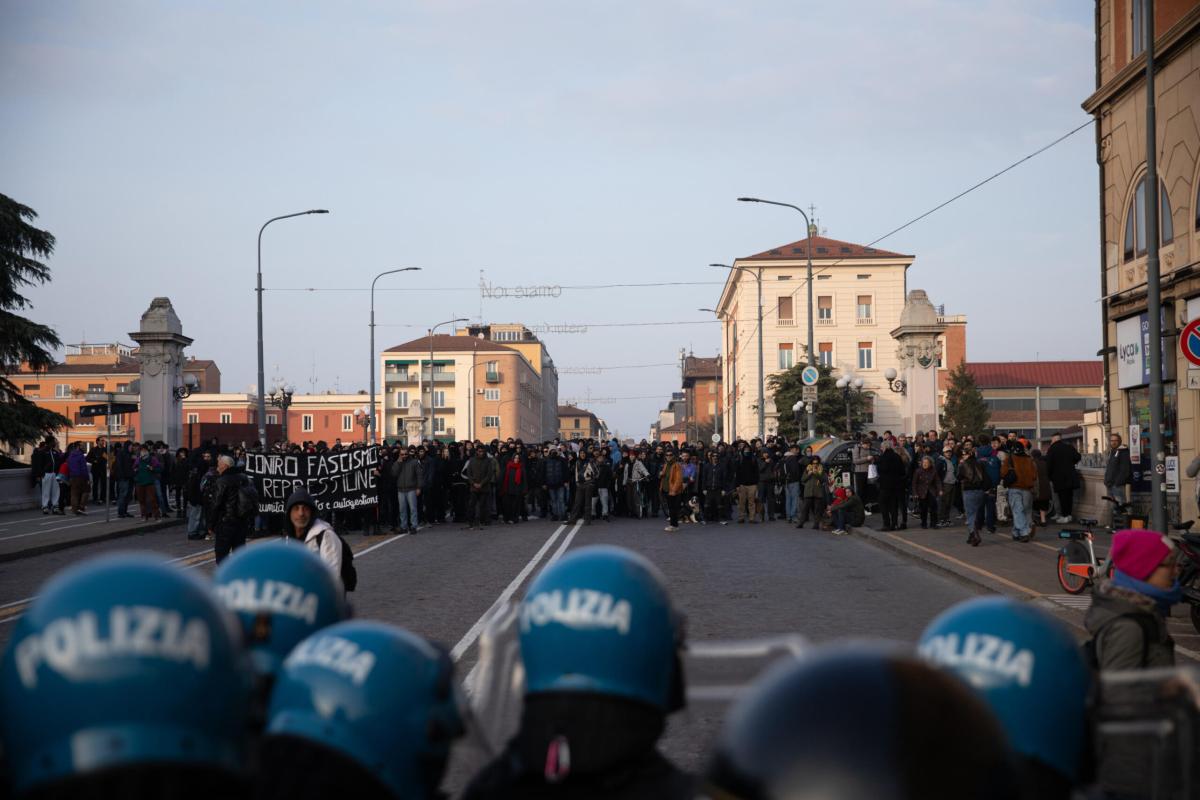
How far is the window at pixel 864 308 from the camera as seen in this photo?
285ft

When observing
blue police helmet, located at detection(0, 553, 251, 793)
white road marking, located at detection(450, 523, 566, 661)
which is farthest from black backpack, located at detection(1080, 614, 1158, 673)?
white road marking, located at detection(450, 523, 566, 661)

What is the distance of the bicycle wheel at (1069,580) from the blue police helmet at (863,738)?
466 inches

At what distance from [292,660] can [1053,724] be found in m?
1.85

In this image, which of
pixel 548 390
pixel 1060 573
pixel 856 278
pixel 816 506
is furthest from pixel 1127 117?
pixel 548 390

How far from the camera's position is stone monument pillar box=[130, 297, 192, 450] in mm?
33500

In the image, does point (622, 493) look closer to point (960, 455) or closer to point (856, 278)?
point (960, 455)

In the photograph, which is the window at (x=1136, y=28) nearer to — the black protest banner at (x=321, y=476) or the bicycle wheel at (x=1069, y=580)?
the bicycle wheel at (x=1069, y=580)

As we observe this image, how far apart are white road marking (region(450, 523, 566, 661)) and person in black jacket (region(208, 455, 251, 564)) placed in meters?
3.02

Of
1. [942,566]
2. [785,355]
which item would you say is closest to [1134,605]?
[942,566]

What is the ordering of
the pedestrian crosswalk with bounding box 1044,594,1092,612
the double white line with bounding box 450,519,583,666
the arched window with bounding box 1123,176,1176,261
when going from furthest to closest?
the arched window with bounding box 1123,176,1176,261
the pedestrian crosswalk with bounding box 1044,594,1092,612
the double white line with bounding box 450,519,583,666

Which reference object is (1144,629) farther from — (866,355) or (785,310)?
(785,310)

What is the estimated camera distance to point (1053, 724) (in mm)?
2918

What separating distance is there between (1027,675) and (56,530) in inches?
931

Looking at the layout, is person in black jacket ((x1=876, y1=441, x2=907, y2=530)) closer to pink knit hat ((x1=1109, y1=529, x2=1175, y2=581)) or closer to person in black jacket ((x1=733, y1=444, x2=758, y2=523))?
person in black jacket ((x1=733, y1=444, x2=758, y2=523))
